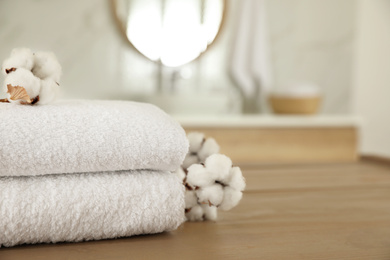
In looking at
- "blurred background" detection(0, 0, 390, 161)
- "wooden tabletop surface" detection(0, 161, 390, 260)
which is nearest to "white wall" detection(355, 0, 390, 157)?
"blurred background" detection(0, 0, 390, 161)

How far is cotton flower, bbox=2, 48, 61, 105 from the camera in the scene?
48 centimetres

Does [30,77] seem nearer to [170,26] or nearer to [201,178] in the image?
[201,178]

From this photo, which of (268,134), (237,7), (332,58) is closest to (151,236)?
(268,134)

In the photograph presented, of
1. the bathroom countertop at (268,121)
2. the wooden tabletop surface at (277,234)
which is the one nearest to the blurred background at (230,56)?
the bathroom countertop at (268,121)

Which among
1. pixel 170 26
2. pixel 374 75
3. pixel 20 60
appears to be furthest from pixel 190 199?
pixel 374 75

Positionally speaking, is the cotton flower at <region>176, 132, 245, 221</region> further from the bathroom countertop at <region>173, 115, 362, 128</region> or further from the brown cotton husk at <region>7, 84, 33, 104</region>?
the bathroom countertop at <region>173, 115, 362, 128</region>

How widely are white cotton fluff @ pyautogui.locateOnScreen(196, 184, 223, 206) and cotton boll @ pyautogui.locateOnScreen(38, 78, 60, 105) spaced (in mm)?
201

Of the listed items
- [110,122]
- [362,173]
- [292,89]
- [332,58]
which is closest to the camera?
[110,122]

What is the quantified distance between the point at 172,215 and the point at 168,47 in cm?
189

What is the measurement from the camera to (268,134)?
2.05 metres

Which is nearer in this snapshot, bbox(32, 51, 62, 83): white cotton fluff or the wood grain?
bbox(32, 51, 62, 83): white cotton fluff

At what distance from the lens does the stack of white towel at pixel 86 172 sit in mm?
444

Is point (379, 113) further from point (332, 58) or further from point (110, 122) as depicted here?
point (110, 122)

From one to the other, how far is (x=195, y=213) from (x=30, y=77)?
0.83 feet
